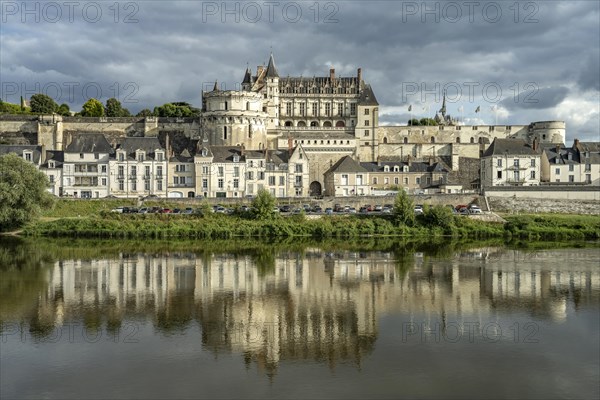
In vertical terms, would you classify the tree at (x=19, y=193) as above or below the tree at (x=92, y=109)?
below

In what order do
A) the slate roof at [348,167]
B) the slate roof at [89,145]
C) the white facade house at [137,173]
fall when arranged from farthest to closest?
the slate roof at [348,167]
the slate roof at [89,145]
the white facade house at [137,173]

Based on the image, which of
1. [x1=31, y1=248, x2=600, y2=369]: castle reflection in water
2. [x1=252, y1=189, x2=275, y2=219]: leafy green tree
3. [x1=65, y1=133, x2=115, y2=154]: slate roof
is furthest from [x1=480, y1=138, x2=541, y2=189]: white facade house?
[x1=65, y1=133, x2=115, y2=154]: slate roof

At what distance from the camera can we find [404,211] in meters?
35.2

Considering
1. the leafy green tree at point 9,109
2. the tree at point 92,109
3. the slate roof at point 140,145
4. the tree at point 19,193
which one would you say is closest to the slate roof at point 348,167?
the slate roof at point 140,145

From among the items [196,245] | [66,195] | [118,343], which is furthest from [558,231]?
[66,195]

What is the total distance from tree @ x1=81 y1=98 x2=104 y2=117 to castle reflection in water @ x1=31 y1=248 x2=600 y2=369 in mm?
36649

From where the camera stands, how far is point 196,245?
30.5m

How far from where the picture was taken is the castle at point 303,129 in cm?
5091

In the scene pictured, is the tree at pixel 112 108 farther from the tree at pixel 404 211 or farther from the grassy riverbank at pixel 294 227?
the tree at pixel 404 211

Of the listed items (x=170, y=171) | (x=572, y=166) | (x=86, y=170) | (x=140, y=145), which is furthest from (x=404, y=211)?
(x=86, y=170)

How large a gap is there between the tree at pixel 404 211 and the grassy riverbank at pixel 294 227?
374 mm

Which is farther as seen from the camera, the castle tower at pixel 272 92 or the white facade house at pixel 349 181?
the castle tower at pixel 272 92

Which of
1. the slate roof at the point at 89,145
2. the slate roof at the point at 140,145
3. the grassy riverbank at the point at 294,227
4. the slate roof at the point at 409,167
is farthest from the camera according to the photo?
the slate roof at the point at 409,167

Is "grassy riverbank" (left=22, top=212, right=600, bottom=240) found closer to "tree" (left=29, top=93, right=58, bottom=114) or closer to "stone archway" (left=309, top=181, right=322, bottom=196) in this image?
"stone archway" (left=309, top=181, right=322, bottom=196)
